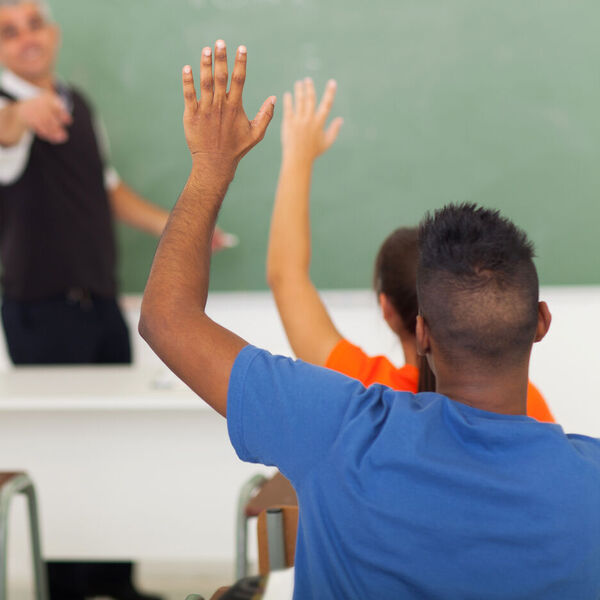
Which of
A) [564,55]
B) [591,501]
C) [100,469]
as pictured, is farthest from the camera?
[100,469]

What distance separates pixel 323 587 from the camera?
37.5 inches

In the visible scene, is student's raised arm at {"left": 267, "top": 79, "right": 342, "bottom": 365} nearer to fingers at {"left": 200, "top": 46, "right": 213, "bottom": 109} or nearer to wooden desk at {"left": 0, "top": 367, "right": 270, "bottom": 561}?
fingers at {"left": 200, "top": 46, "right": 213, "bottom": 109}

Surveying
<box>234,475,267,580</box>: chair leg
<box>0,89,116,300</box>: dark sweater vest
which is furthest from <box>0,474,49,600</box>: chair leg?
<box>0,89,116,300</box>: dark sweater vest

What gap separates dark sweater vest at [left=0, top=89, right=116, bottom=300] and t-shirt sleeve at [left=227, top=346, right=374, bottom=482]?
2307 millimetres

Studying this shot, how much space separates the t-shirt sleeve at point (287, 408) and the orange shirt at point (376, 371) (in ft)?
1.86

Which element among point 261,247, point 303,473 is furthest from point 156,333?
point 261,247

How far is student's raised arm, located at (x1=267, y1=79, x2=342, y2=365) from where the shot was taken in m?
1.71

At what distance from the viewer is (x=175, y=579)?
3209 millimetres

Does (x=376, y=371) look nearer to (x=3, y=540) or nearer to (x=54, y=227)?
(x=3, y=540)

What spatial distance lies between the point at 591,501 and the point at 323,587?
1.03ft

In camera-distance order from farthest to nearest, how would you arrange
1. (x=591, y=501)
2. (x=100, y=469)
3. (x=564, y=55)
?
(x=100, y=469)
(x=564, y=55)
(x=591, y=501)

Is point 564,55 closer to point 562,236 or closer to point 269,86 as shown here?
point 562,236

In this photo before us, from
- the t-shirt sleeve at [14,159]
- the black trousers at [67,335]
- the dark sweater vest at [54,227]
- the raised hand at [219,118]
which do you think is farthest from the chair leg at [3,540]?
the raised hand at [219,118]

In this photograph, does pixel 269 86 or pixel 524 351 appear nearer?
pixel 524 351
